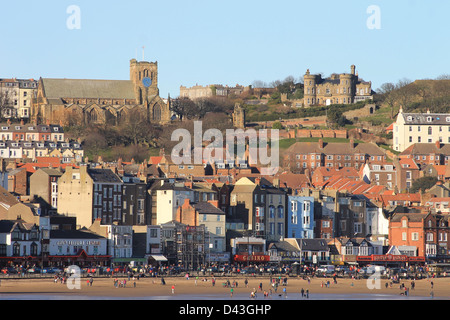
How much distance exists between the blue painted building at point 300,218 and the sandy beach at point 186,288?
48.6 feet

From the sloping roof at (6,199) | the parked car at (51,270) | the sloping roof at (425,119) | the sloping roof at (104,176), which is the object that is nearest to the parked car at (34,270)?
the parked car at (51,270)

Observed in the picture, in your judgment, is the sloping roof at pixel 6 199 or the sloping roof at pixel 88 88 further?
the sloping roof at pixel 88 88

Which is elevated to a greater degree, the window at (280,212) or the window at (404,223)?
the window at (280,212)

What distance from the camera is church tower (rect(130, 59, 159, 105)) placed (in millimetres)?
177625

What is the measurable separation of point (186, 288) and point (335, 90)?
371ft

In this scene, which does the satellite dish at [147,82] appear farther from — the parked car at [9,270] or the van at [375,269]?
the parked car at [9,270]

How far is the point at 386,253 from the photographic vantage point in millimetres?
104750

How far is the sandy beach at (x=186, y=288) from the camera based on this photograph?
239 ft

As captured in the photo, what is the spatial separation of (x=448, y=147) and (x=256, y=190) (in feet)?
184

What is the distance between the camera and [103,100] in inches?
6914

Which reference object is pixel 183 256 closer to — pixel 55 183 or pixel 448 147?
pixel 55 183

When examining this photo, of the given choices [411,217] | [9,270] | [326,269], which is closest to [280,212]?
[326,269]

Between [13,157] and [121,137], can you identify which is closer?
[13,157]
